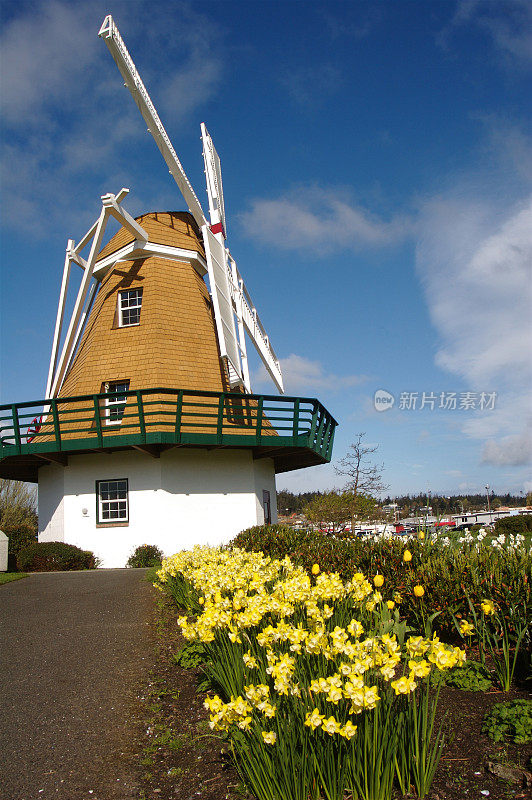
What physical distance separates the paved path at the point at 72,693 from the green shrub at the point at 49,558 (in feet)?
20.0

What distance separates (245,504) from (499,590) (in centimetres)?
1293

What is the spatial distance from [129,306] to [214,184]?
6.19 m

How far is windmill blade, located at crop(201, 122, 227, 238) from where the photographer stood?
20672 millimetres

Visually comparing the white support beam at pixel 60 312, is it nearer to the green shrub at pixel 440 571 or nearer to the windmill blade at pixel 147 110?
the windmill blade at pixel 147 110

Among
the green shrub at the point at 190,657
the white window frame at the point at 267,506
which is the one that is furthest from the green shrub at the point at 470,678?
the white window frame at the point at 267,506

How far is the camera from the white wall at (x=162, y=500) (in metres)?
16.7

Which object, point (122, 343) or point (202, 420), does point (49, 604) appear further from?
point (122, 343)

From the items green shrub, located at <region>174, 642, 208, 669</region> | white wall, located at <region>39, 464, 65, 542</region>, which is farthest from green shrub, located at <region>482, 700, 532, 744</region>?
white wall, located at <region>39, 464, 65, 542</region>

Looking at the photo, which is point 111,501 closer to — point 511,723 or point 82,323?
point 82,323

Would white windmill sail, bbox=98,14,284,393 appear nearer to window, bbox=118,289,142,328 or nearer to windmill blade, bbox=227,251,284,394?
windmill blade, bbox=227,251,284,394

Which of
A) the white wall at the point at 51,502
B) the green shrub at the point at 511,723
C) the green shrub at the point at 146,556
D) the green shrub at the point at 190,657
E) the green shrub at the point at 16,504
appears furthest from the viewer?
the green shrub at the point at 16,504

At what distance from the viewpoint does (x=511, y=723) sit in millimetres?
3740

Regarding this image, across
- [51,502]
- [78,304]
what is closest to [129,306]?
[78,304]

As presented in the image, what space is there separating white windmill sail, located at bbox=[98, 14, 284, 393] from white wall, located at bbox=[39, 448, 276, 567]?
111 inches
